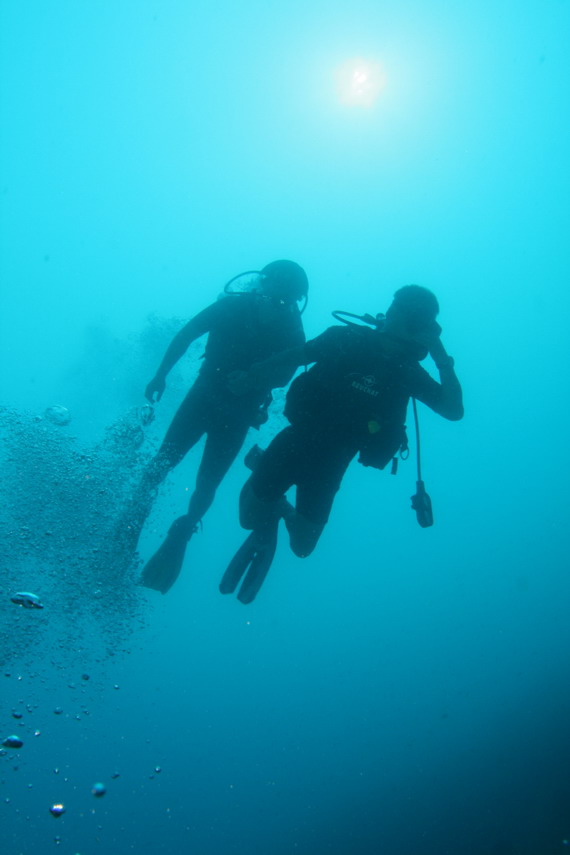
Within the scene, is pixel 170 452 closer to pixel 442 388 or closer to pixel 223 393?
pixel 223 393

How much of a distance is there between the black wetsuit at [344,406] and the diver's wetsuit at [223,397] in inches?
43.2

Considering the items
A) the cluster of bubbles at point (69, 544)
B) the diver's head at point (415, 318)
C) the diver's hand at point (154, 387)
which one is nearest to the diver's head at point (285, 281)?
the diver's hand at point (154, 387)

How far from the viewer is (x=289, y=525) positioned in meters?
4.39

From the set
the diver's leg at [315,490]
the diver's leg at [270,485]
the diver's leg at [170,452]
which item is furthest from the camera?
the diver's leg at [170,452]

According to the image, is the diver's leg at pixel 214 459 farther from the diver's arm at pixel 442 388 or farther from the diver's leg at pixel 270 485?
the diver's arm at pixel 442 388

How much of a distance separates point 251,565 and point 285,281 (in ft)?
9.49

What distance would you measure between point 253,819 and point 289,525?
75.9ft

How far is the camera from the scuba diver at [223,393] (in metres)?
4.89

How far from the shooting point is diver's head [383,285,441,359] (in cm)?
356

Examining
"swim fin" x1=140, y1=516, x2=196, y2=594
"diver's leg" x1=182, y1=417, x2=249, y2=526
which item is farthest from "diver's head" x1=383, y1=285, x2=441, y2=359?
"swim fin" x1=140, y1=516, x2=196, y2=594

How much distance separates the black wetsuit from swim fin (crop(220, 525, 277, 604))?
95 cm

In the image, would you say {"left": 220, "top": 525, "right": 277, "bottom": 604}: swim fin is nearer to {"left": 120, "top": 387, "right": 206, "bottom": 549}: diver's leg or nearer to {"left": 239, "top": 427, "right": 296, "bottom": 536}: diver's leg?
{"left": 239, "top": 427, "right": 296, "bottom": 536}: diver's leg

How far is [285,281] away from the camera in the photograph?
4.95m

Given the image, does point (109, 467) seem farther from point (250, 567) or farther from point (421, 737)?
point (421, 737)
